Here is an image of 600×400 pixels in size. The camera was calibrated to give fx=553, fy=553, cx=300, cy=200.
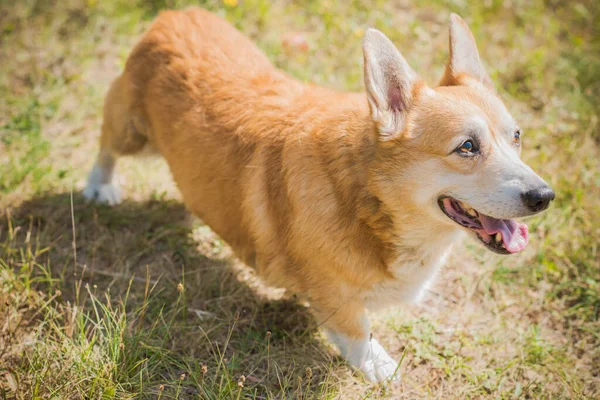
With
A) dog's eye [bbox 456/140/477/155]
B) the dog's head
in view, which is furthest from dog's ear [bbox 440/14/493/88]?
dog's eye [bbox 456/140/477/155]

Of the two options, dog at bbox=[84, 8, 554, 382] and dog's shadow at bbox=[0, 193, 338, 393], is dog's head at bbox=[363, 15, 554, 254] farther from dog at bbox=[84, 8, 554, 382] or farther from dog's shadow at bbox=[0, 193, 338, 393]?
dog's shadow at bbox=[0, 193, 338, 393]

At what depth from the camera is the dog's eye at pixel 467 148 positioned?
2.54 m

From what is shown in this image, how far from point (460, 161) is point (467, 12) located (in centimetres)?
422

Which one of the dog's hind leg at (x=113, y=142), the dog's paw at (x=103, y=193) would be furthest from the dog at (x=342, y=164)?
the dog's paw at (x=103, y=193)

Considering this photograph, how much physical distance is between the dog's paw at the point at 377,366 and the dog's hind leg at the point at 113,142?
2118mm

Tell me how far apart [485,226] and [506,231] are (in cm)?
11

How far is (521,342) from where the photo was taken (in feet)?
11.4

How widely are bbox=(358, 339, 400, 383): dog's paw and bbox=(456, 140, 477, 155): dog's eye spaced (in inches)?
50.2

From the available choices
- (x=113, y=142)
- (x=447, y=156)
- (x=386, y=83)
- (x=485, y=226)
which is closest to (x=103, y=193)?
(x=113, y=142)

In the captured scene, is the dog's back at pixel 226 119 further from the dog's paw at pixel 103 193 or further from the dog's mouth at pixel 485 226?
the dog's paw at pixel 103 193

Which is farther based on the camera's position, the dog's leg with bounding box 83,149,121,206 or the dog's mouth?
Answer: the dog's leg with bounding box 83,149,121,206

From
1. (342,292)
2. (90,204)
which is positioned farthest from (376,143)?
(90,204)

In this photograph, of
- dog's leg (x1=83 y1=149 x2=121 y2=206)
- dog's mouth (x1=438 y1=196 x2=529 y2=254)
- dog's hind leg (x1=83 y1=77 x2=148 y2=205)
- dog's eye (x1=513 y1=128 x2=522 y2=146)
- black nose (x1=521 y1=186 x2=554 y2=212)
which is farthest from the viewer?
dog's leg (x1=83 y1=149 x2=121 y2=206)

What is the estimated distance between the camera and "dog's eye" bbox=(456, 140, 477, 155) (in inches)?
100
